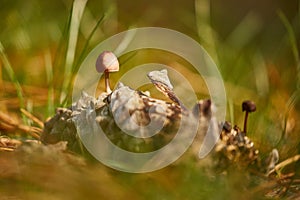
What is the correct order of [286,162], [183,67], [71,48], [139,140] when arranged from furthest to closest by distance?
[183,67], [71,48], [286,162], [139,140]

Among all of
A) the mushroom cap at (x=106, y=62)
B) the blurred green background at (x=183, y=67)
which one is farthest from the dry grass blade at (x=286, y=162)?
the mushroom cap at (x=106, y=62)

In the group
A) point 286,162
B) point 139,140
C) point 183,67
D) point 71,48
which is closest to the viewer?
point 139,140

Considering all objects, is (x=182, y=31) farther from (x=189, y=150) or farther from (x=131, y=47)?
(x=189, y=150)

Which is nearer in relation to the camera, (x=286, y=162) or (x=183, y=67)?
(x=286, y=162)

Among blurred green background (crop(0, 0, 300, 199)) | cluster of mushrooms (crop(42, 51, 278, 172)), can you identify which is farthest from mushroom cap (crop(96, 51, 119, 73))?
blurred green background (crop(0, 0, 300, 199))

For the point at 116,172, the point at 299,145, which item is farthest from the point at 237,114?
the point at 116,172

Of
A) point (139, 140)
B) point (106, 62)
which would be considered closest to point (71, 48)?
point (106, 62)

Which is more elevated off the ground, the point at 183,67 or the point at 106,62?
the point at 183,67

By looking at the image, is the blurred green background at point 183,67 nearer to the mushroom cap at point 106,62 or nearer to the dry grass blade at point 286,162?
the dry grass blade at point 286,162

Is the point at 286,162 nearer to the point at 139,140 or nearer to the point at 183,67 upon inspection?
the point at 139,140
